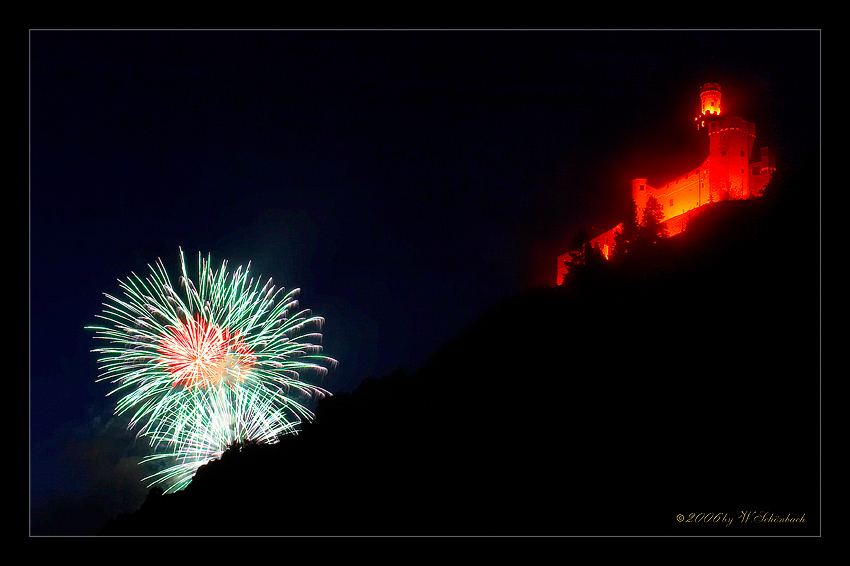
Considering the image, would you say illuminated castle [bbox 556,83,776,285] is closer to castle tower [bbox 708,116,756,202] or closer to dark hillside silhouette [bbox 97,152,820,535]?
castle tower [bbox 708,116,756,202]

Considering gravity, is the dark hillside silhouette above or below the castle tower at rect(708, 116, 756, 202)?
below

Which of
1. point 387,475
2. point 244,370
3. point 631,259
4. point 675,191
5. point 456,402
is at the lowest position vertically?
point 387,475

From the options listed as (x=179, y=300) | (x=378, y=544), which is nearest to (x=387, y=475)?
(x=378, y=544)

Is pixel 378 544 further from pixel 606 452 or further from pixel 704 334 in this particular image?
pixel 704 334

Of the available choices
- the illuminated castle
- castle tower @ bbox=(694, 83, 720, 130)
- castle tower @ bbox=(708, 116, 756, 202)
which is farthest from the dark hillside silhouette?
castle tower @ bbox=(694, 83, 720, 130)

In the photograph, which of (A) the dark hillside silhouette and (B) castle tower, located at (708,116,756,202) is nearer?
(A) the dark hillside silhouette

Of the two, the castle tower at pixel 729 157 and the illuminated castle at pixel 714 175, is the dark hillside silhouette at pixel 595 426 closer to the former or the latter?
the castle tower at pixel 729 157

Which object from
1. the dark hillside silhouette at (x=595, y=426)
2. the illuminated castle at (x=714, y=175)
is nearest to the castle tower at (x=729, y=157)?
the illuminated castle at (x=714, y=175)
